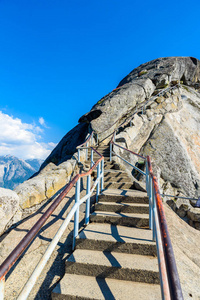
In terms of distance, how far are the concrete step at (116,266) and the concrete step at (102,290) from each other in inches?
3.0

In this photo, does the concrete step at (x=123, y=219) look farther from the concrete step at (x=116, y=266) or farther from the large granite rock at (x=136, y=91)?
the large granite rock at (x=136, y=91)

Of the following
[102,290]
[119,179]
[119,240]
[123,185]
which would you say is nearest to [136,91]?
[119,179]

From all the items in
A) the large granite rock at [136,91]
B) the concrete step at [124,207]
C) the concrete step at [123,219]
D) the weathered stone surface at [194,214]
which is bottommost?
the weathered stone surface at [194,214]

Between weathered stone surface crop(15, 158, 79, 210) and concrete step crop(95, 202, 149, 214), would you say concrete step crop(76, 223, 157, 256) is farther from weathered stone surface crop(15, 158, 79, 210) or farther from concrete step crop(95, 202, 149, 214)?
weathered stone surface crop(15, 158, 79, 210)

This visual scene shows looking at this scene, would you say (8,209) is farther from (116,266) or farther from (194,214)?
(194,214)

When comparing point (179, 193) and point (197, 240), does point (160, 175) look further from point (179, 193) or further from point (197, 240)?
point (197, 240)

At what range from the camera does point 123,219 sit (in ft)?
12.6

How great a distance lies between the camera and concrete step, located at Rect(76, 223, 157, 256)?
9.87ft

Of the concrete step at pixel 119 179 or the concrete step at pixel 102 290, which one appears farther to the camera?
the concrete step at pixel 119 179

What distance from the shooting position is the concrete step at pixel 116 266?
102 inches

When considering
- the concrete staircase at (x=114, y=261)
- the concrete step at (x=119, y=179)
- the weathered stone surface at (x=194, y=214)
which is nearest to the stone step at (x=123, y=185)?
the concrete step at (x=119, y=179)

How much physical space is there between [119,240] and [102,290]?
85 centimetres

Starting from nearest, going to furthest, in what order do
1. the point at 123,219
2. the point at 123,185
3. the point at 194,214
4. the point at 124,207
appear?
the point at 123,219 < the point at 124,207 < the point at 123,185 < the point at 194,214

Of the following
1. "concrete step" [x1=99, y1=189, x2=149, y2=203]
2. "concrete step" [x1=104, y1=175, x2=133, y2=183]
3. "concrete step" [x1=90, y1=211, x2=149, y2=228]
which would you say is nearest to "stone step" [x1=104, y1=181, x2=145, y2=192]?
"concrete step" [x1=104, y1=175, x2=133, y2=183]
